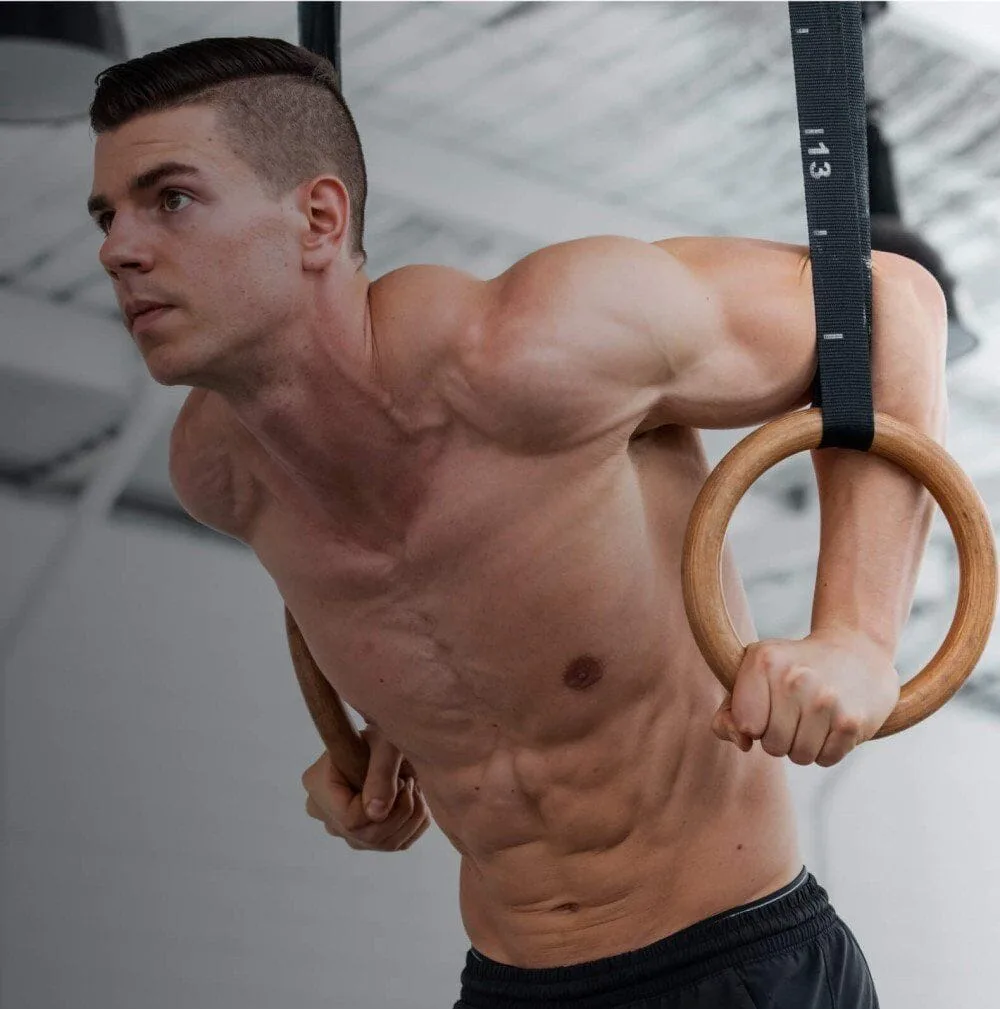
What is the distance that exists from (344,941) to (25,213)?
93 cm

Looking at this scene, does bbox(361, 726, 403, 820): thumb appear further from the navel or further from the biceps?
the biceps

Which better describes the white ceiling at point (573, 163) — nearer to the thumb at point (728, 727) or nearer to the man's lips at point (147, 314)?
the man's lips at point (147, 314)

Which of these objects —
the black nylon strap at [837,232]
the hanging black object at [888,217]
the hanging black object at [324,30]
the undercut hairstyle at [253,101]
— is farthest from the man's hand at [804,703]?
the hanging black object at [888,217]

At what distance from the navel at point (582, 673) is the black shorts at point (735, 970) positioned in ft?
0.56

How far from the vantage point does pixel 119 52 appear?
74.5 inches

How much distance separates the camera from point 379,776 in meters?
1.21

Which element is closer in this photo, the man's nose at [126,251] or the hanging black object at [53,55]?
the man's nose at [126,251]

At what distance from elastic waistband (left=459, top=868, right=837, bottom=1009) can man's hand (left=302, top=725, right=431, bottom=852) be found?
0.19 meters

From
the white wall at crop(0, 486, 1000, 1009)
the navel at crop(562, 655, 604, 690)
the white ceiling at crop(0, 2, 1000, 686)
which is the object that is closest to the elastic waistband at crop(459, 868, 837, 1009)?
the navel at crop(562, 655, 604, 690)

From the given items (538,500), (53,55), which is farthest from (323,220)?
(53,55)

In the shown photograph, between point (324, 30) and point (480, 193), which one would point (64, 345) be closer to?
point (480, 193)

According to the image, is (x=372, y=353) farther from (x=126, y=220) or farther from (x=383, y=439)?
(x=126, y=220)

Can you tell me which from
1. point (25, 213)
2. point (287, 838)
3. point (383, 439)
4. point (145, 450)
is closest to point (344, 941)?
point (287, 838)

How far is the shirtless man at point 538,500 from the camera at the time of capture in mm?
927
